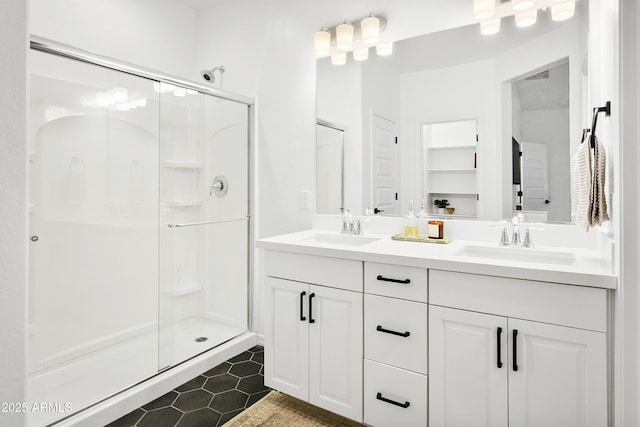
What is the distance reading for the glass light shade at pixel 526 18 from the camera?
182cm

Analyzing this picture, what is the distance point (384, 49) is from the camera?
2252 mm

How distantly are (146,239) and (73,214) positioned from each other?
48 centimetres

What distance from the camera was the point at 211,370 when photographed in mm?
2371

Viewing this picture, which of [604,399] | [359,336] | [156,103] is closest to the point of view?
[604,399]

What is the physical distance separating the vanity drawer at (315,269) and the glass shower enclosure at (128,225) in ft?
2.58

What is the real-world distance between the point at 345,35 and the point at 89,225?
2029 millimetres

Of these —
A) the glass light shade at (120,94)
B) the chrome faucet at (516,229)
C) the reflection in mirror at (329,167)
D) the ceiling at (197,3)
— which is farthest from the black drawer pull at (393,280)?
the ceiling at (197,3)

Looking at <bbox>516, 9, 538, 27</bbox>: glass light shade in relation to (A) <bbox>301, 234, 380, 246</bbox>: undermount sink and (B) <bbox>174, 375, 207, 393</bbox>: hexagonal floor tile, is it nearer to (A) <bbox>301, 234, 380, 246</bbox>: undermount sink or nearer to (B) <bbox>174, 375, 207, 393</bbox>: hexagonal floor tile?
(A) <bbox>301, 234, 380, 246</bbox>: undermount sink

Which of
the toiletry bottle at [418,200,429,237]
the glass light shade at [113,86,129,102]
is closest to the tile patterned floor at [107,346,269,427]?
the toiletry bottle at [418,200,429,237]

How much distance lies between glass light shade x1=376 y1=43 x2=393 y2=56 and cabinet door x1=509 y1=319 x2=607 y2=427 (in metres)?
1.63

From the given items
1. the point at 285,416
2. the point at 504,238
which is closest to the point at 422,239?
the point at 504,238

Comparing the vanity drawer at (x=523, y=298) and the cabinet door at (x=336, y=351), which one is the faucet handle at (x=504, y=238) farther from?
the cabinet door at (x=336, y=351)

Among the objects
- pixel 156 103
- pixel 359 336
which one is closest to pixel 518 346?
pixel 359 336

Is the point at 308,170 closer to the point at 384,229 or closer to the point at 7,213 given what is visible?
the point at 384,229
